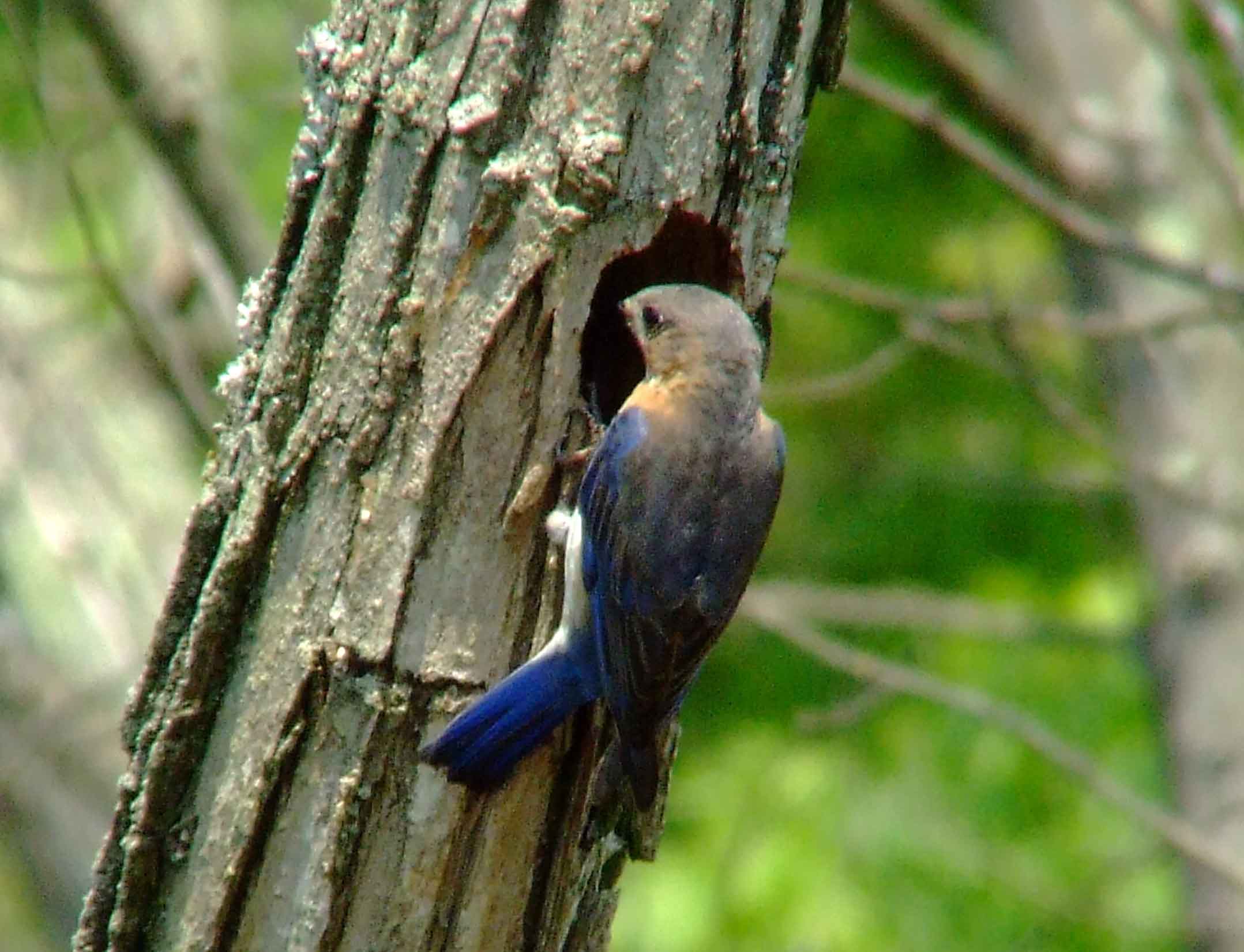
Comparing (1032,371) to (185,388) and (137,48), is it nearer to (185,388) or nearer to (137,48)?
(185,388)

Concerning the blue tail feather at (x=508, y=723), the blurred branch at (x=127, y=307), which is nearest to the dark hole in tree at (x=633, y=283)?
the blue tail feather at (x=508, y=723)

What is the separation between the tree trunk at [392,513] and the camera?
2430mm

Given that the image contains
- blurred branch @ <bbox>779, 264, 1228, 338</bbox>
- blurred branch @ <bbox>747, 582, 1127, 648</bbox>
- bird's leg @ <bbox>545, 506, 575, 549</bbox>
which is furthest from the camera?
blurred branch @ <bbox>747, 582, 1127, 648</bbox>

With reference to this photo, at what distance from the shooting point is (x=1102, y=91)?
239 inches

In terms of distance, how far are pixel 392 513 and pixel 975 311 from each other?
2.19m

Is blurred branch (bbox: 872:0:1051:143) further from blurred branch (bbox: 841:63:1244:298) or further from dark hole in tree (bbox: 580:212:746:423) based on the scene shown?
dark hole in tree (bbox: 580:212:746:423)

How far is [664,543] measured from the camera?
2945 millimetres

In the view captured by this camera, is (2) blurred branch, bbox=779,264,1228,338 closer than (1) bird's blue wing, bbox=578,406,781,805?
No

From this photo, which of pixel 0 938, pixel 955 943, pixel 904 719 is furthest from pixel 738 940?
pixel 0 938

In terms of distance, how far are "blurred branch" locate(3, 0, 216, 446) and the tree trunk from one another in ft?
4.38

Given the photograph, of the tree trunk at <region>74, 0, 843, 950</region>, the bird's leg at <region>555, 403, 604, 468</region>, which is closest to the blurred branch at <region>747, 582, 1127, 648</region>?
the bird's leg at <region>555, 403, 604, 468</region>

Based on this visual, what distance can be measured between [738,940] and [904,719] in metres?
1.62

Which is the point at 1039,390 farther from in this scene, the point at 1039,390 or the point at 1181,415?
the point at 1181,415

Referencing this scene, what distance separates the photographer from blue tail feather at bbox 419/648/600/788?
241 cm
